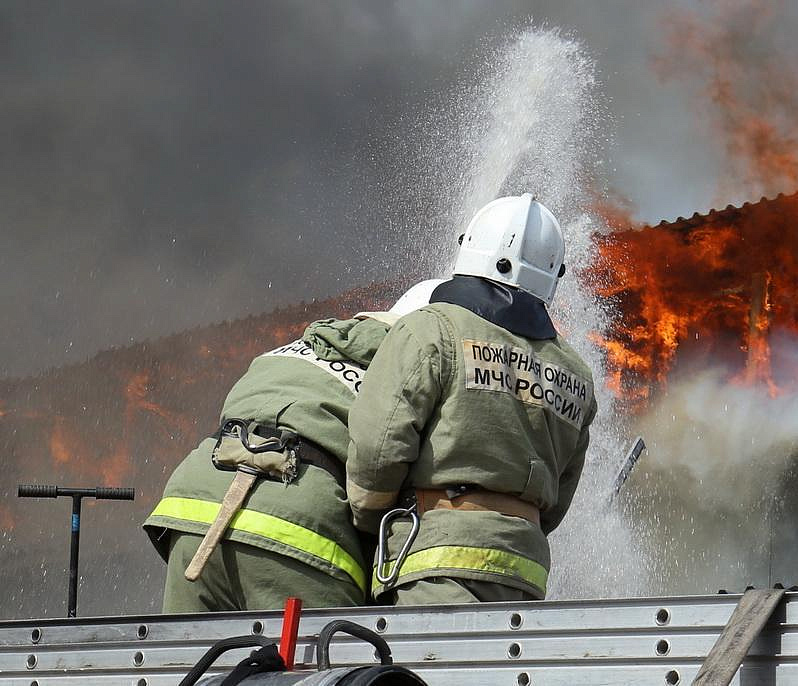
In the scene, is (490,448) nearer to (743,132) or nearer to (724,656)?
(724,656)

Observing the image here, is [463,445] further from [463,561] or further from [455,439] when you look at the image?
[463,561]

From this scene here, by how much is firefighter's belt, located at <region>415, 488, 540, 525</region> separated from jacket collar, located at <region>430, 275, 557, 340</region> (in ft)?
1.62

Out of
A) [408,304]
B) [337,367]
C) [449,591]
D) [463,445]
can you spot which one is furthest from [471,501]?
[408,304]

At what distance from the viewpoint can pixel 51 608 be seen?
17.0 meters

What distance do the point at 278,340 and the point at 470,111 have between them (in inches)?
142

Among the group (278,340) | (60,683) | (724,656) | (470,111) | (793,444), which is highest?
(470,111)

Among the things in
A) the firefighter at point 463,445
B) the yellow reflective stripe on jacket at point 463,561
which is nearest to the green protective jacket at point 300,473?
the firefighter at point 463,445

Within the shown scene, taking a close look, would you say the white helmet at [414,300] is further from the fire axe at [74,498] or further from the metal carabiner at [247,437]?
the fire axe at [74,498]

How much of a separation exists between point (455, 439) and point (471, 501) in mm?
185

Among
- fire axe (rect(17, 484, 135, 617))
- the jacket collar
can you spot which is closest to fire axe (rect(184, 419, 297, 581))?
the jacket collar

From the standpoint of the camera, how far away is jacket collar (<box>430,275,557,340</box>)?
157 inches

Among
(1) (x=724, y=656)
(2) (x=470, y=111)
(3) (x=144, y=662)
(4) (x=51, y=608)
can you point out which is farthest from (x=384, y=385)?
(4) (x=51, y=608)

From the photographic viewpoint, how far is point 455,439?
377cm

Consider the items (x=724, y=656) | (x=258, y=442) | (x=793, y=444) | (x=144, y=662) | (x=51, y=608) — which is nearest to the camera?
(x=724, y=656)
